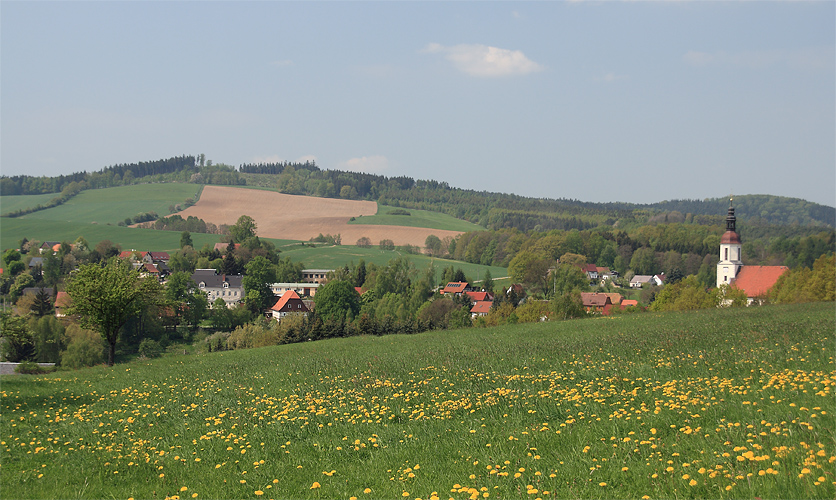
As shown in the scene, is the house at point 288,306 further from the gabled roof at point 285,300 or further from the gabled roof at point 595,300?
the gabled roof at point 595,300

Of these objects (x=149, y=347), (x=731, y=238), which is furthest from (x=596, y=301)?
(x=149, y=347)

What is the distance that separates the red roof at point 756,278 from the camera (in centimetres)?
8094

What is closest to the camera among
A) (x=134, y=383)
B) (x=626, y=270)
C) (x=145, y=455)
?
(x=145, y=455)

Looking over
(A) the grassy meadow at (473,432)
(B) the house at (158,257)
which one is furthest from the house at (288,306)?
(A) the grassy meadow at (473,432)

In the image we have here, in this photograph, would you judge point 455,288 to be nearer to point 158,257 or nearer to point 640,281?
point 640,281

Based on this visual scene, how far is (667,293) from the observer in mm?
73750

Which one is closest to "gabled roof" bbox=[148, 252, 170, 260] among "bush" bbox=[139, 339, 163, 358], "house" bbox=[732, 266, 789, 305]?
"bush" bbox=[139, 339, 163, 358]

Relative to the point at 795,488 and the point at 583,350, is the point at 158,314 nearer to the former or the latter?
the point at 583,350

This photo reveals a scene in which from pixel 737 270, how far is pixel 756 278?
5085mm

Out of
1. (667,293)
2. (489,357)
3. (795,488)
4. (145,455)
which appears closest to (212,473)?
(145,455)

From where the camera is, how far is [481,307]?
9875 cm

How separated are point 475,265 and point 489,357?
419 feet

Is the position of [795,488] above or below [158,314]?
above

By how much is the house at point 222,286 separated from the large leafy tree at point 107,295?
8143cm
